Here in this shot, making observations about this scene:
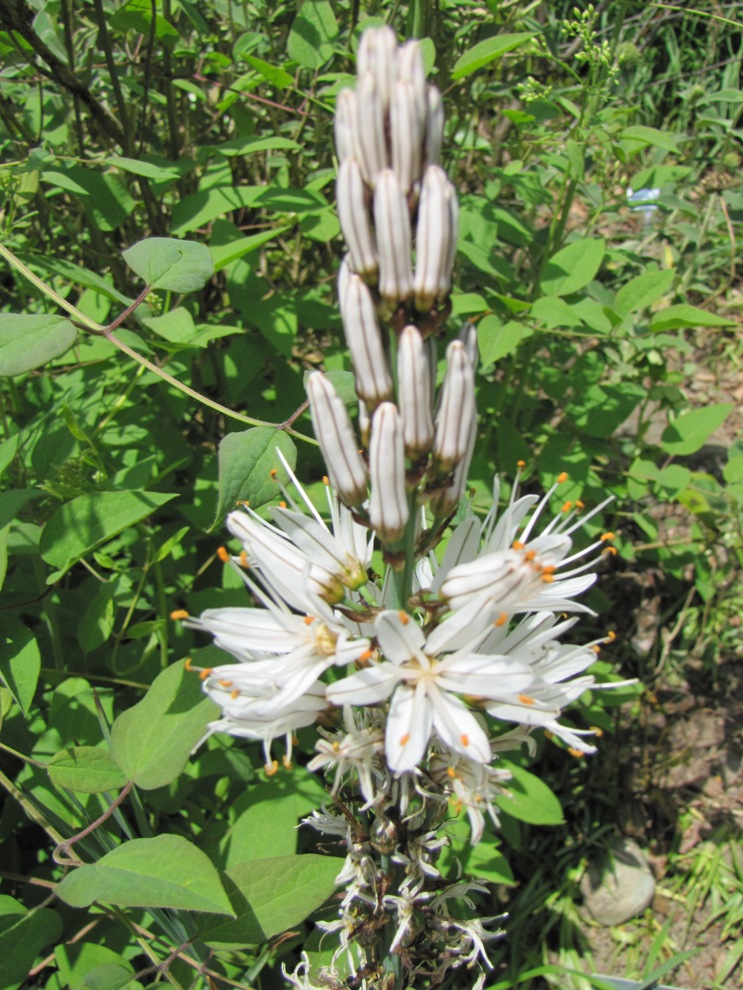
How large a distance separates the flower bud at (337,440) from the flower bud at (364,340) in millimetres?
56

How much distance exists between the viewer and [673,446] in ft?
10.7

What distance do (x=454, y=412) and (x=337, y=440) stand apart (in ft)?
0.71

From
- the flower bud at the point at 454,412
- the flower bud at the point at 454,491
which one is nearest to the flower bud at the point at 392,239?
the flower bud at the point at 454,412

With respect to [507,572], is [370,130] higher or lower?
higher

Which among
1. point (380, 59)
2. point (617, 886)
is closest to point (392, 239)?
point (380, 59)

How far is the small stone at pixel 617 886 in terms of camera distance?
365 cm

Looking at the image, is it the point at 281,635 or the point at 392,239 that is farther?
the point at 281,635

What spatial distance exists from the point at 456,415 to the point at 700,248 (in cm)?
321

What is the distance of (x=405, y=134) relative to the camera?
1.27 metres

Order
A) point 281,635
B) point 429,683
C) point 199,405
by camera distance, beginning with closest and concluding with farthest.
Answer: point 429,683 < point 281,635 < point 199,405

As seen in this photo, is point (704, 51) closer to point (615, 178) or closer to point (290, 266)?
point (615, 178)

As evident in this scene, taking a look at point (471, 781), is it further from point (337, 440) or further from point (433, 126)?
point (433, 126)

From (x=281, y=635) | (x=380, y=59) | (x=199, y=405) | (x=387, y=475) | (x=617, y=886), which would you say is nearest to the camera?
(x=380, y=59)

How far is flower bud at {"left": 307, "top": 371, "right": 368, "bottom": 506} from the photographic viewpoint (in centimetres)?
143
